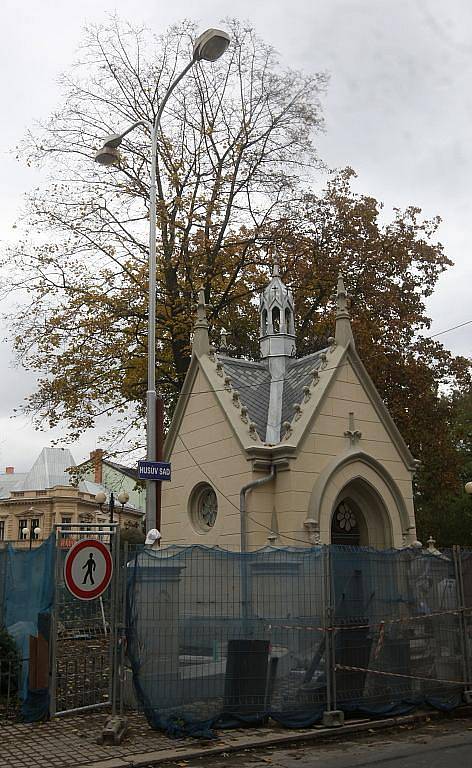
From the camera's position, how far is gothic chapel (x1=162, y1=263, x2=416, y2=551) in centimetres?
1627

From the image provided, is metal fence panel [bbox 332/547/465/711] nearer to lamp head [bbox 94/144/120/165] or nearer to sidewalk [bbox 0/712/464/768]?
sidewalk [bbox 0/712/464/768]

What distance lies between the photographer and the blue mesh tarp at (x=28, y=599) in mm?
10586

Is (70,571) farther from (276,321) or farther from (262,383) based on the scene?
(276,321)

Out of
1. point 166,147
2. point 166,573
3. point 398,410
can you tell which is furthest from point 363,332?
point 166,573

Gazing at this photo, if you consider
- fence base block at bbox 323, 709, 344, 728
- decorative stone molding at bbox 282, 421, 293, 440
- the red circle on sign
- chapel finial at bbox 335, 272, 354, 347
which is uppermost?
chapel finial at bbox 335, 272, 354, 347

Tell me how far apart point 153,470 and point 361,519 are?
6.12 m

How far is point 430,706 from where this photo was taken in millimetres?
11609

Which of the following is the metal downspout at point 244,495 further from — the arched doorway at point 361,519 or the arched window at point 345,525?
the arched window at point 345,525

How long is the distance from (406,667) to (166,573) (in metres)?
3.91

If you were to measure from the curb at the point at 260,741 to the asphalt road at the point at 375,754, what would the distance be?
12 centimetres

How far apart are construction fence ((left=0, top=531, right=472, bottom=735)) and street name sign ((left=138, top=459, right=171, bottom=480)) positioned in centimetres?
232

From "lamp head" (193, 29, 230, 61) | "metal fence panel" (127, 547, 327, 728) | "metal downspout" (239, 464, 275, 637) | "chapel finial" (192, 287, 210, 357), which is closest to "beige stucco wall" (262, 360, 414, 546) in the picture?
"metal downspout" (239, 464, 275, 637)

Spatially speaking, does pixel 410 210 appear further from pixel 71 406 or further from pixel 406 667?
pixel 406 667

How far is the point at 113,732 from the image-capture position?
9.45 m
